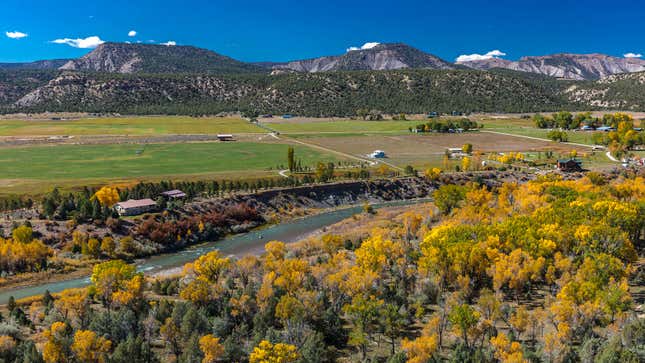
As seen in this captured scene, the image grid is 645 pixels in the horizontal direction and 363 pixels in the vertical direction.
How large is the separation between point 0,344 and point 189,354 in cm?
1573

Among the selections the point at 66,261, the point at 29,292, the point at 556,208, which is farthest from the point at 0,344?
the point at 556,208

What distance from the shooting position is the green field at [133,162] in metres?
109

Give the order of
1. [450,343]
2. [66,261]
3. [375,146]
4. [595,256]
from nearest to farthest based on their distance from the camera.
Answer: [450,343], [595,256], [66,261], [375,146]

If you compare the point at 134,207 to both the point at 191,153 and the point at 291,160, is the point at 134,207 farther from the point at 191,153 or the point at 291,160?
the point at 191,153

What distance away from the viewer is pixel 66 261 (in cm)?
6806

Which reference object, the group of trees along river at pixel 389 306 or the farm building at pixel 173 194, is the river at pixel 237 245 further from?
the farm building at pixel 173 194

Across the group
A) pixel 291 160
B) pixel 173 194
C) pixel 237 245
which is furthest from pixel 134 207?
pixel 291 160

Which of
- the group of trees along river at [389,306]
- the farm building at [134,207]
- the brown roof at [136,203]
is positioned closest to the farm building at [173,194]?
the brown roof at [136,203]

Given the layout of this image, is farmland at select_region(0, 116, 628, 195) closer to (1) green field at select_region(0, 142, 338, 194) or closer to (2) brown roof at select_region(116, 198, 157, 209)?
(1) green field at select_region(0, 142, 338, 194)

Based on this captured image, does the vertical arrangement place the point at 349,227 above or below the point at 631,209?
below

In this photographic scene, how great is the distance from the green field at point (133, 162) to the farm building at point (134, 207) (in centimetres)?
2315

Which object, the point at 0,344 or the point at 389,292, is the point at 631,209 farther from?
the point at 0,344

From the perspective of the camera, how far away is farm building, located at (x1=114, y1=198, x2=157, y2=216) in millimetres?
82938

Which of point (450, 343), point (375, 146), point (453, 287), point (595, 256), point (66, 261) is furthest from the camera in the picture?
point (375, 146)
